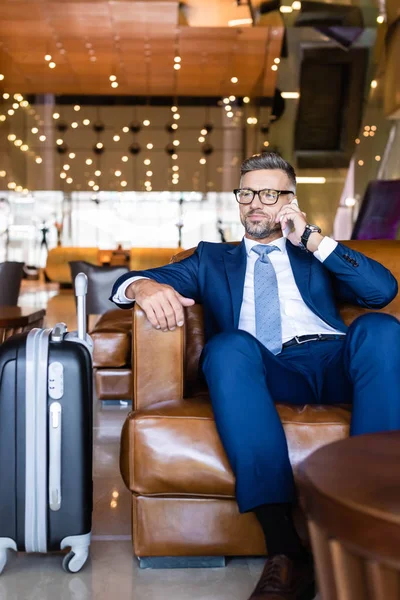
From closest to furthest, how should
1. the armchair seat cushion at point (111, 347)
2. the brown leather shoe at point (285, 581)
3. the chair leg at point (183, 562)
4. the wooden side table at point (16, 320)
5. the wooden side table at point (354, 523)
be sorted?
the wooden side table at point (354, 523) < the brown leather shoe at point (285, 581) < the chair leg at point (183, 562) < the wooden side table at point (16, 320) < the armchair seat cushion at point (111, 347)

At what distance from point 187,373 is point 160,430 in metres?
0.58

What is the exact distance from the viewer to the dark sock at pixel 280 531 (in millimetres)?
1602

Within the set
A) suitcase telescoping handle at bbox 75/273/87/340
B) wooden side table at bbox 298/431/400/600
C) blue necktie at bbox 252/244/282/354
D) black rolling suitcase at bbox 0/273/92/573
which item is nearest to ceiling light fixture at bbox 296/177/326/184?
blue necktie at bbox 252/244/282/354

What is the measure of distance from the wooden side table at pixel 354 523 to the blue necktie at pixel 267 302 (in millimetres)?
1162

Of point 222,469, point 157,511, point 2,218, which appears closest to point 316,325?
point 222,469

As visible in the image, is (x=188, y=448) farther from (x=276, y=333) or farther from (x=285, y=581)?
(x=276, y=333)

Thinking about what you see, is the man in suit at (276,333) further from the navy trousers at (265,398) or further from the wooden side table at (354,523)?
the wooden side table at (354,523)

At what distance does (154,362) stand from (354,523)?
119 centimetres

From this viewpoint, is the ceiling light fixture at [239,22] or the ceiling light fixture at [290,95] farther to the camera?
the ceiling light fixture at [239,22]

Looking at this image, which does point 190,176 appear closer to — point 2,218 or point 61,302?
point 2,218

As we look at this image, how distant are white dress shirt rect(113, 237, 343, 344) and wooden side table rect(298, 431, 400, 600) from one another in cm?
121

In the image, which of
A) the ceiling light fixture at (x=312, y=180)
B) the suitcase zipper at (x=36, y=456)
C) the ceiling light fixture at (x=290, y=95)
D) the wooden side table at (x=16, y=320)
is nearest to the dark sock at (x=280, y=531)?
the suitcase zipper at (x=36, y=456)

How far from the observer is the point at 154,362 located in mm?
1945

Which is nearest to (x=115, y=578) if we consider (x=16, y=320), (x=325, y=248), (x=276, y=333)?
(x=276, y=333)
